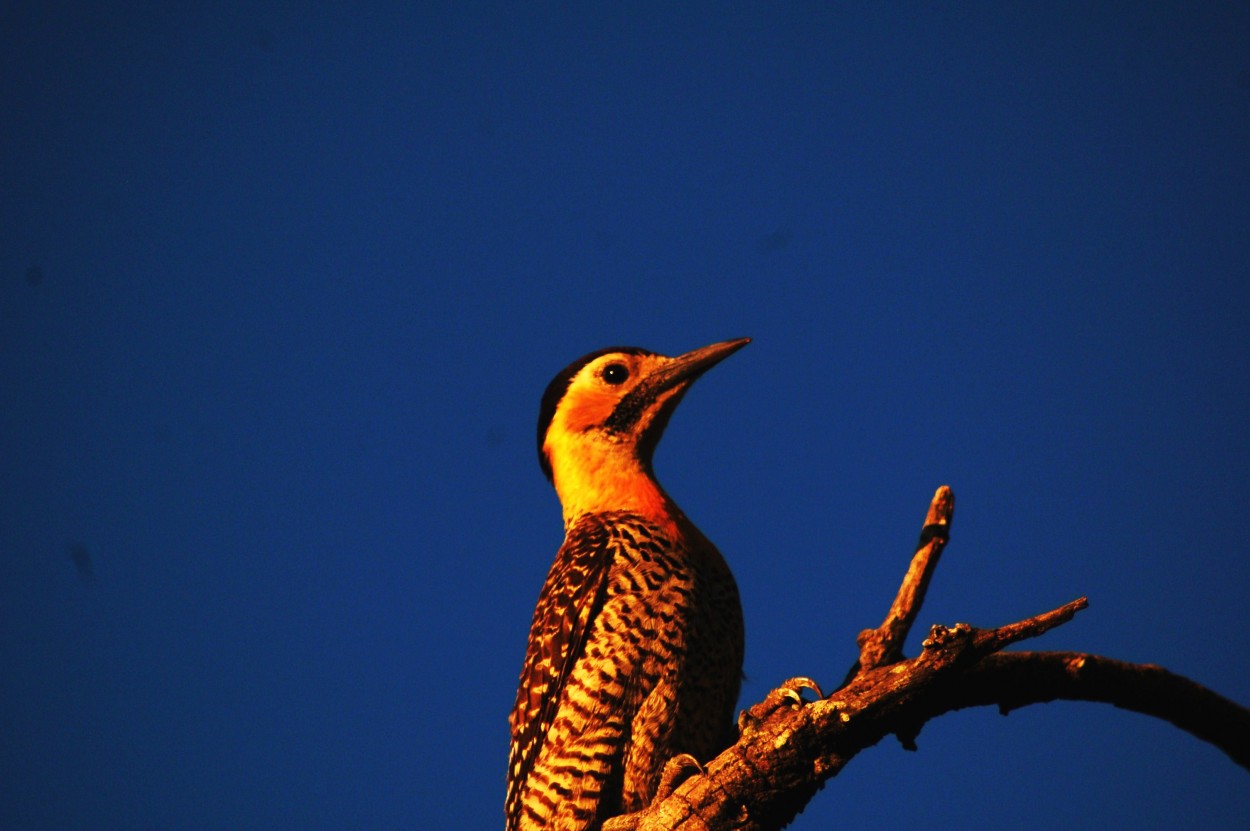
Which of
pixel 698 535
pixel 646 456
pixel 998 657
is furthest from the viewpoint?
pixel 646 456

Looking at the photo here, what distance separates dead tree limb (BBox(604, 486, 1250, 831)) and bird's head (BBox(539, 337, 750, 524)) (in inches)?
87.6

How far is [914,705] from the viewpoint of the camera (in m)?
4.08

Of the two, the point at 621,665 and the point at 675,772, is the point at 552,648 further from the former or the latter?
the point at 675,772

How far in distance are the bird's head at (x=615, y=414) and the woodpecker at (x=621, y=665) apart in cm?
14

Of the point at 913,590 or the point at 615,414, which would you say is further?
the point at 615,414

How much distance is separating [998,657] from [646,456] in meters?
2.90

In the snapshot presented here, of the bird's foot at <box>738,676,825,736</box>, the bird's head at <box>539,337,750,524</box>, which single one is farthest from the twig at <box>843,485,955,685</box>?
the bird's head at <box>539,337,750,524</box>

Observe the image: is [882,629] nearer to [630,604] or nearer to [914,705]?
[914,705]

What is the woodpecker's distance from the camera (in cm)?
516

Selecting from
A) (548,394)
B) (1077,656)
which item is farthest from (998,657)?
(548,394)

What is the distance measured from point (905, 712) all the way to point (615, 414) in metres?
2.86

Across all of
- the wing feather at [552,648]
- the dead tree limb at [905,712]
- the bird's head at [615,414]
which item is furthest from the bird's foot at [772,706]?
the bird's head at [615,414]

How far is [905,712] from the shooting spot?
4.09m

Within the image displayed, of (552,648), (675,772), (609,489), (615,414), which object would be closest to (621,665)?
(552,648)
